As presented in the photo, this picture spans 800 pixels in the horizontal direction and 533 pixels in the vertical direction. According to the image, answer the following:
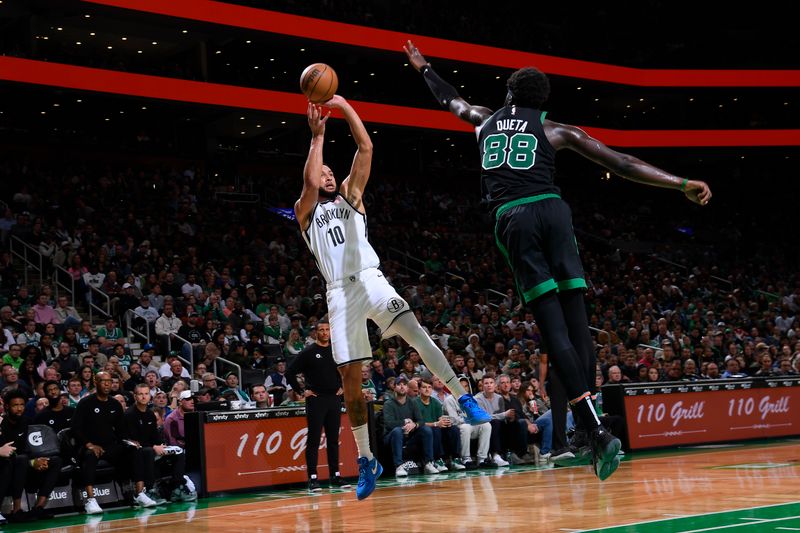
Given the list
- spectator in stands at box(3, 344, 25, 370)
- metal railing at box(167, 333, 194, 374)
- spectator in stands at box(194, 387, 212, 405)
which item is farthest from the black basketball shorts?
metal railing at box(167, 333, 194, 374)

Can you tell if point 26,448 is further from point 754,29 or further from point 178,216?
point 754,29

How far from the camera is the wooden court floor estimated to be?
6977 mm

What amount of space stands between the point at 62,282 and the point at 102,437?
9262 millimetres

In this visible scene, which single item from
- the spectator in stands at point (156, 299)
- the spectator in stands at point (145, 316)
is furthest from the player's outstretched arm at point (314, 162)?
the spectator in stands at point (156, 299)

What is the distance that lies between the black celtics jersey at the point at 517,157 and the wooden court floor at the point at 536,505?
7.76ft

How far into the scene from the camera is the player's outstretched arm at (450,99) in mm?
6660

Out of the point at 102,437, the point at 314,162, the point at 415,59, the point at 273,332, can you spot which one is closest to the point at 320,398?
the point at 102,437

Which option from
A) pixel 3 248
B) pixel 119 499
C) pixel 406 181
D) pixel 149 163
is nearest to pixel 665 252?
pixel 406 181

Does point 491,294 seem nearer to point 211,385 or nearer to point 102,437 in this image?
point 211,385

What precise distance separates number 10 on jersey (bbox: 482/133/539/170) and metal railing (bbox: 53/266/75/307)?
1441 cm

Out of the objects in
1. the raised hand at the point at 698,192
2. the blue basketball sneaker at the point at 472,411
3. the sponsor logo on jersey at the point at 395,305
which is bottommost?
the blue basketball sneaker at the point at 472,411

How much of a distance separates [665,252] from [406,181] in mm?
9931

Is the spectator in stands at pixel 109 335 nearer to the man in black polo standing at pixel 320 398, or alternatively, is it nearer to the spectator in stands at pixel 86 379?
the spectator in stands at pixel 86 379

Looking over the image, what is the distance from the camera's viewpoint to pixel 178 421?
13.1 meters
